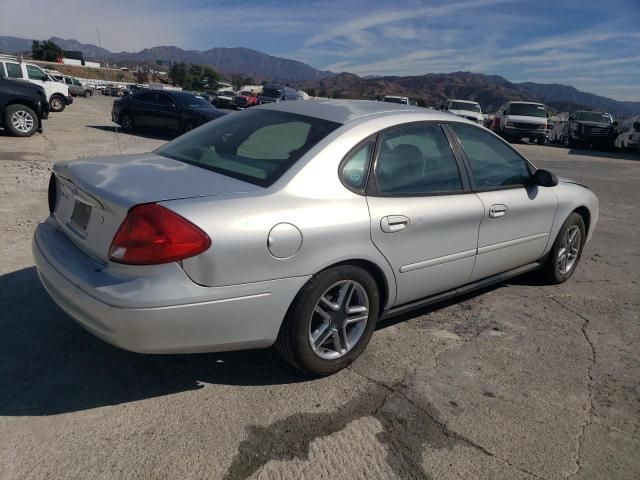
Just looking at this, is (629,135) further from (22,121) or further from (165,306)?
(165,306)

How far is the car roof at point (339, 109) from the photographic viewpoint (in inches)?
130

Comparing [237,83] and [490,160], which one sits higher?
[490,160]

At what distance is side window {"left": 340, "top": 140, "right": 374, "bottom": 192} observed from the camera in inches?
116

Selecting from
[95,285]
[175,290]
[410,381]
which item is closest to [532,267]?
[410,381]

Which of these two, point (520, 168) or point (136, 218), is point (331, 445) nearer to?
point (136, 218)

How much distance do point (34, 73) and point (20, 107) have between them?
995cm

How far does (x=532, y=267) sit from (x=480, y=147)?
1.24 metres

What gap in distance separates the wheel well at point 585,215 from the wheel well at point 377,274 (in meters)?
2.54

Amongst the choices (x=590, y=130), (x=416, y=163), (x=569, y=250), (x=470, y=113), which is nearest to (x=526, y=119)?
(x=470, y=113)

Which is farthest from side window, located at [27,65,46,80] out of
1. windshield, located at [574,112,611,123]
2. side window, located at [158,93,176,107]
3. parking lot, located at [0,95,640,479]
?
windshield, located at [574,112,611,123]

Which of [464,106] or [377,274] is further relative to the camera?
[464,106]

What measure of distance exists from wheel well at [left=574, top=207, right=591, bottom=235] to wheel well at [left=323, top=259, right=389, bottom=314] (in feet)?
8.35

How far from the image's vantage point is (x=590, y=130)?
23984 mm

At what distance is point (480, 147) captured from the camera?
391 centimetres
